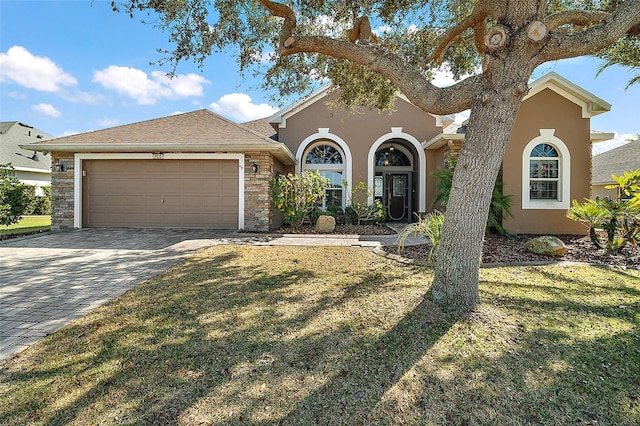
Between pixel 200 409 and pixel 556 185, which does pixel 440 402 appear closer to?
pixel 200 409

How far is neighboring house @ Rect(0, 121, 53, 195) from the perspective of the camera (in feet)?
62.8

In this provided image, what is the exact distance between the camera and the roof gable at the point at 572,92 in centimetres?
902

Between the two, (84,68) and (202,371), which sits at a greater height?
(84,68)

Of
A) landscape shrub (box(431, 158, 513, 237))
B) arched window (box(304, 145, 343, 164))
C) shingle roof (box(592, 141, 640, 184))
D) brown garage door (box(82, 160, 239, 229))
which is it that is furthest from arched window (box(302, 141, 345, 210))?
shingle roof (box(592, 141, 640, 184))

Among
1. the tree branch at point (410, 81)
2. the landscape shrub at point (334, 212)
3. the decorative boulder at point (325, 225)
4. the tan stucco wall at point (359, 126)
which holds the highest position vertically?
the tan stucco wall at point (359, 126)

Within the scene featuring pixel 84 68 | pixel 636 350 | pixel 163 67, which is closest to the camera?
pixel 636 350

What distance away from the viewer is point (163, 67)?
6926mm

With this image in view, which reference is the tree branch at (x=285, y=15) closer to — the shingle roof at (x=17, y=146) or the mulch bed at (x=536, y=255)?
the mulch bed at (x=536, y=255)

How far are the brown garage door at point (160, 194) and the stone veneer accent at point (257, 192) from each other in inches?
18.8

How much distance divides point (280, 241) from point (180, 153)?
4.91 metres

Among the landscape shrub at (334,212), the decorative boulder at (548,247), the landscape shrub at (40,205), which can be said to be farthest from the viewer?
the landscape shrub at (40,205)

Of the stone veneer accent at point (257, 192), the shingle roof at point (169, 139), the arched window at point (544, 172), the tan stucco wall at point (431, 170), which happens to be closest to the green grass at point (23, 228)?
the shingle roof at point (169, 139)

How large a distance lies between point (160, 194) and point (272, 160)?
13.0ft

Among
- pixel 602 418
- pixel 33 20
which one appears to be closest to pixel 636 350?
pixel 602 418
